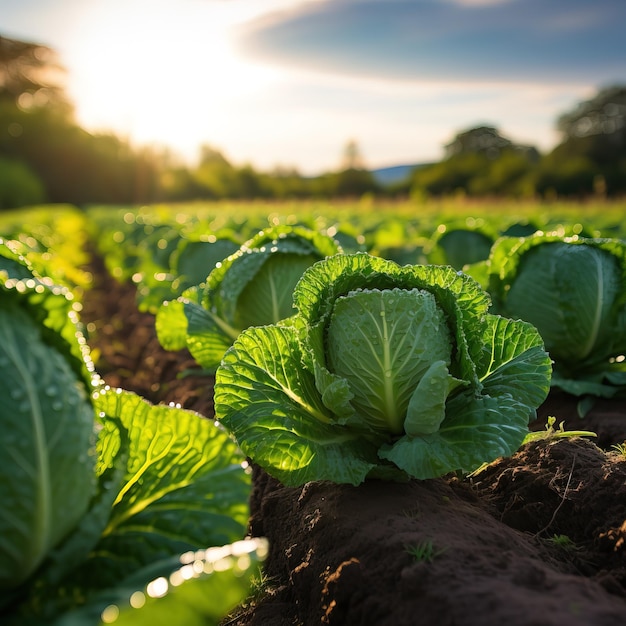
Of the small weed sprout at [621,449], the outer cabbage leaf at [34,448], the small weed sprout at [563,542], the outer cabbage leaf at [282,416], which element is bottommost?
the small weed sprout at [563,542]

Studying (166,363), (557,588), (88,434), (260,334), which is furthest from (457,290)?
(166,363)

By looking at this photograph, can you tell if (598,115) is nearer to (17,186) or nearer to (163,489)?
(17,186)

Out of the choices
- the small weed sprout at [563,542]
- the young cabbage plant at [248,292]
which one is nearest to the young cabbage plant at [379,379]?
the small weed sprout at [563,542]

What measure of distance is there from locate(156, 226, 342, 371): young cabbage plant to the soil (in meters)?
0.87

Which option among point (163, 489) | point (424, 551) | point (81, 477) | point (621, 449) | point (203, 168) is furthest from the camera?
point (203, 168)

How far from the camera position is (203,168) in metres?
78.8

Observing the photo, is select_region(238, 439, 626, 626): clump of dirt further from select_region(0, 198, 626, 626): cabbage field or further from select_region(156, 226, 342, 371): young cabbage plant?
select_region(156, 226, 342, 371): young cabbage plant

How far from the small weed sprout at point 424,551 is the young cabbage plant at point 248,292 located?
197 centimetres

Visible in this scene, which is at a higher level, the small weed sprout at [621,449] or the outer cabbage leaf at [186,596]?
the outer cabbage leaf at [186,596]

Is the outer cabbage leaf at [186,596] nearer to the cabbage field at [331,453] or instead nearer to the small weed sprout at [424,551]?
the cabbage field at [331,453]

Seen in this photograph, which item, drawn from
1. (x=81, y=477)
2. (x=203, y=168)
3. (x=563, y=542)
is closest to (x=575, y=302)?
(x=563, y=542)

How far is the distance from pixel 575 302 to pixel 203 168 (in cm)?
7829

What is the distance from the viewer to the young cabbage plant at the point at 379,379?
2414 millimetres

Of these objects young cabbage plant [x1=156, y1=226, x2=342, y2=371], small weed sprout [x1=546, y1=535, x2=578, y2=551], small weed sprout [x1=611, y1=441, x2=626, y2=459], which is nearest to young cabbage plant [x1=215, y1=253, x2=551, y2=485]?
small weed sprout [x1=546, y1=535, x2=578, y2=551]
